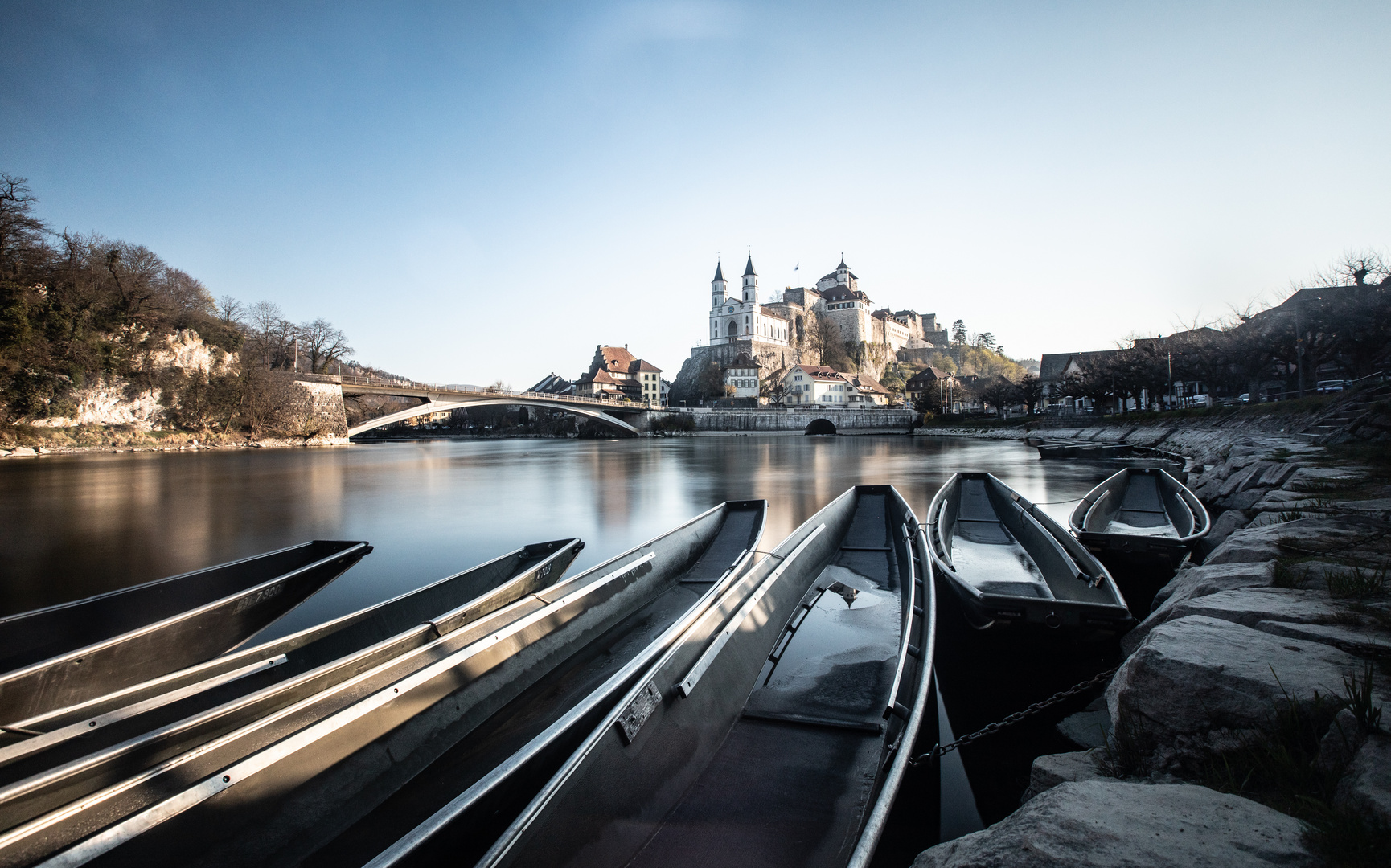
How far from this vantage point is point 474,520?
48.6 feet

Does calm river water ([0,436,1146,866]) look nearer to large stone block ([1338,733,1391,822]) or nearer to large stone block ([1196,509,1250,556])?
large stone block ([1338,733,1391,822])

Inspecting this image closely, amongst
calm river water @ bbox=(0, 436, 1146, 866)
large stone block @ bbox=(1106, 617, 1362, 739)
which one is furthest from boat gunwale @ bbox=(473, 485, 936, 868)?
large stone block @ bbox=(1106, 617, 1362, 739)

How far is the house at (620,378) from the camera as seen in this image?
8962cm

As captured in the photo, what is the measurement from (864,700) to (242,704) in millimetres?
3555

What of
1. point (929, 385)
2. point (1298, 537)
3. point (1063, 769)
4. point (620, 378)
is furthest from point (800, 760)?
point (620, 378)

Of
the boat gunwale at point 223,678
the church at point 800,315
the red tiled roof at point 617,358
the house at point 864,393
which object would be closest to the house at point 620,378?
the red tiled roof at point 617,358

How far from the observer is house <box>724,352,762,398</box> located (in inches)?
3337

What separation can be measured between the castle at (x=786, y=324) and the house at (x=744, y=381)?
2059 mm

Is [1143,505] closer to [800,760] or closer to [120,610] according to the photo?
[800,760]

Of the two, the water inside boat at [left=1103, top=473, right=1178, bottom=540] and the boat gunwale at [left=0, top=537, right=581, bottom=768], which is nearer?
the boat gunwale at [left=0, top=537, right=581, bottom=768]

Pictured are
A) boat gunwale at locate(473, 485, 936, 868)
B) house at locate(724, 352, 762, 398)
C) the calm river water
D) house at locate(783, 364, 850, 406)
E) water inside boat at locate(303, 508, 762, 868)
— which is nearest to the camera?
boat gunwale at locate(473, 485, 936, 868)

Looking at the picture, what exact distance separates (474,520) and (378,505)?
5.11 metres

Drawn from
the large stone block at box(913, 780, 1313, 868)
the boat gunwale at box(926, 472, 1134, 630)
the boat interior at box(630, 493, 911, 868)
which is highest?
the large stone block at box(913, 780, 1313, 868)

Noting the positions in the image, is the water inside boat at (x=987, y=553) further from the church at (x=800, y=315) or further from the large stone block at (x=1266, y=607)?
the church at (x=800, y=315)
